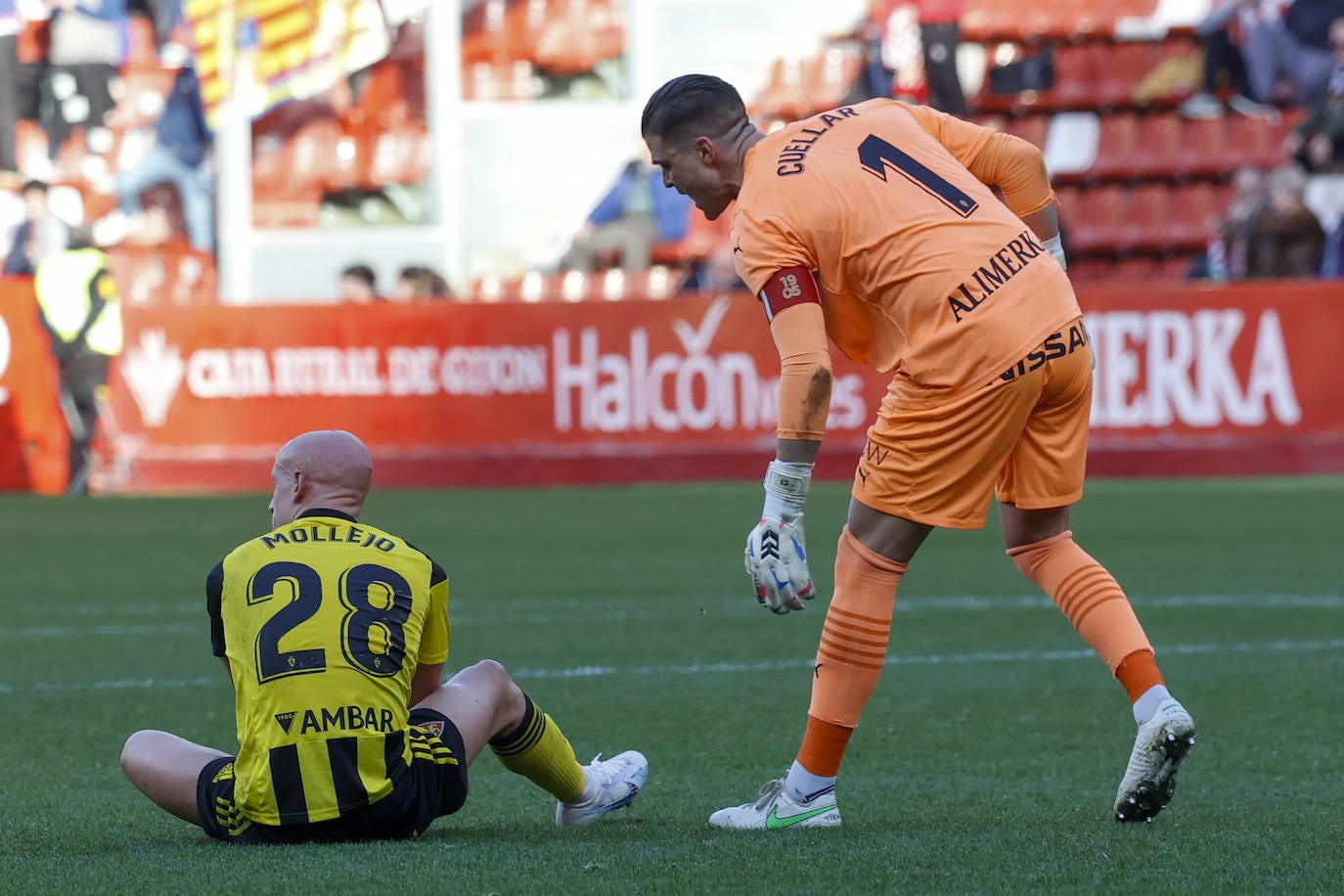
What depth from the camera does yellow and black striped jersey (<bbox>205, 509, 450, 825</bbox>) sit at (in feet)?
12.3

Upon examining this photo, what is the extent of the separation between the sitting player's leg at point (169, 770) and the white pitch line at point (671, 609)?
3.85 m

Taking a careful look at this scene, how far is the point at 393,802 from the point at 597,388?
11.3m

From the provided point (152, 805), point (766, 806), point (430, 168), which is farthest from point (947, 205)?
point (430, 168)

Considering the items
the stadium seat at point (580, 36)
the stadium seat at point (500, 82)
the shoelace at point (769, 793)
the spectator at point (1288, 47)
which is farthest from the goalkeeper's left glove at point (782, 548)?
the stadium seat at point (500, 82)

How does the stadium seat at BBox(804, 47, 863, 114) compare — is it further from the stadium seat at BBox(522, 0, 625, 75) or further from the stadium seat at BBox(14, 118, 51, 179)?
the stadium seat at BBox(14, 118, 51, 179)

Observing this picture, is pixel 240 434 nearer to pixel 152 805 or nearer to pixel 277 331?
pixel 277 331

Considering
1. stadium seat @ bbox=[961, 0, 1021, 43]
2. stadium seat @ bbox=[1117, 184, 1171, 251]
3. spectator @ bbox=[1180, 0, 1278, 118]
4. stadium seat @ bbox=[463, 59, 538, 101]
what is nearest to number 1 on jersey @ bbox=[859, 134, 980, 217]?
stadium seat @ bbox=[1117, 184, 1171, 251]

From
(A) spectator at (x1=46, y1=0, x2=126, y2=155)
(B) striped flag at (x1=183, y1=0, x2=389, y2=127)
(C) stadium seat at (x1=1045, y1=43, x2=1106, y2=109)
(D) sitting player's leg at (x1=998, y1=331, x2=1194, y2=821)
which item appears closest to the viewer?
(D) sitting player's leg at (x1=998, y1=331, x2=1194, y2=821)

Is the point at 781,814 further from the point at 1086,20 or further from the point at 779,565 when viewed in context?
the point at 1086,20

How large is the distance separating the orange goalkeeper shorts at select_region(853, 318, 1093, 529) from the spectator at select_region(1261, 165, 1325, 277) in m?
13.1

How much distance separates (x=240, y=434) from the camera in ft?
50.5

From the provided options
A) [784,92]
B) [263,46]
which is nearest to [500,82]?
[263,46]

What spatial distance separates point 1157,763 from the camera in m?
4.04

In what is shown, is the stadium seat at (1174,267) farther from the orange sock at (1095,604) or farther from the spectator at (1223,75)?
the orange sock at (1095,604)
